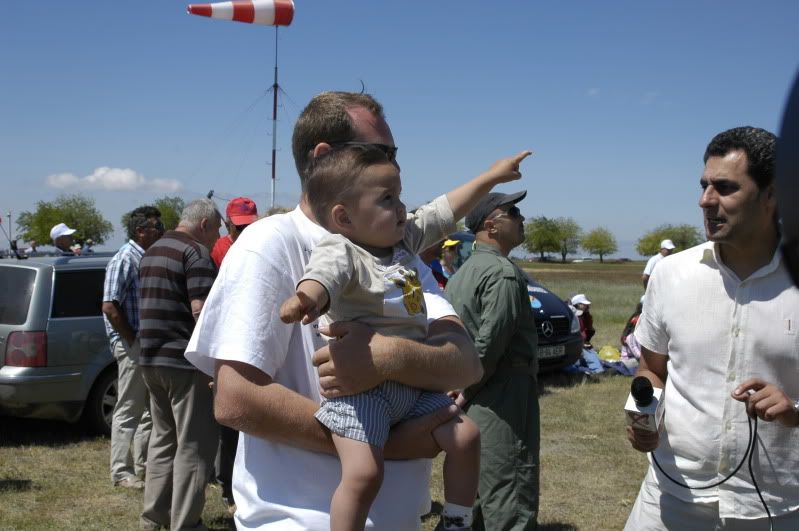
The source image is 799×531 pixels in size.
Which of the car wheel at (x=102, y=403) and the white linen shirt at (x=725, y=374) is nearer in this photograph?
the white linen shirt at (x=725, y=374)

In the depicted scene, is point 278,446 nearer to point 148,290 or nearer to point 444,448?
point 444,448

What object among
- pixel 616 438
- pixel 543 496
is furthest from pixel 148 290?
pixel 616 438

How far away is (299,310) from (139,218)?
6.01 metres

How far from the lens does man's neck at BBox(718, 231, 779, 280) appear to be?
10.1 feet

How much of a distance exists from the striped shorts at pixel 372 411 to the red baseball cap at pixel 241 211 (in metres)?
4.70

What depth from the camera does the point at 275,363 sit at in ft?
6.64

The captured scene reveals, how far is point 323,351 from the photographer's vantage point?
6.53 feet

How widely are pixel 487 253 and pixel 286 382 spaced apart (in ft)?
10.8

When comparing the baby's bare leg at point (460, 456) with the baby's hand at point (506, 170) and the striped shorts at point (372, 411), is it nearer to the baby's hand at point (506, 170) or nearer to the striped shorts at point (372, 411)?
the striped shorts at point (372, 411)

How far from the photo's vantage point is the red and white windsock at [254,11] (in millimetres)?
8562

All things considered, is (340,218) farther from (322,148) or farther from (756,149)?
(756,149)

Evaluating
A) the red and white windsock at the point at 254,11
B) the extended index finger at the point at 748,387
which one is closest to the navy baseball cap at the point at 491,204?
the extended index finger at the point at 748,387

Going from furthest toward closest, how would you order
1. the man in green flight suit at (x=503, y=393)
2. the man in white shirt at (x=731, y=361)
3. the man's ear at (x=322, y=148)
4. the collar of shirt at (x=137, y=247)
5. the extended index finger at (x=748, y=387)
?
the collar of shirt at (x=137, y=247)
the man in green flight suit at (x=503, y=393)
the man in white shirt at (x=731, y=361)
the extended index finger at (x=748, y=387)
the man's ear at (x=322, y=148)

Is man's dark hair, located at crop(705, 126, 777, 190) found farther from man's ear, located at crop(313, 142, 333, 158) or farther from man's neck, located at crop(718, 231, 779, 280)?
man's ear, located at crop(313, 142, 333, 158)
